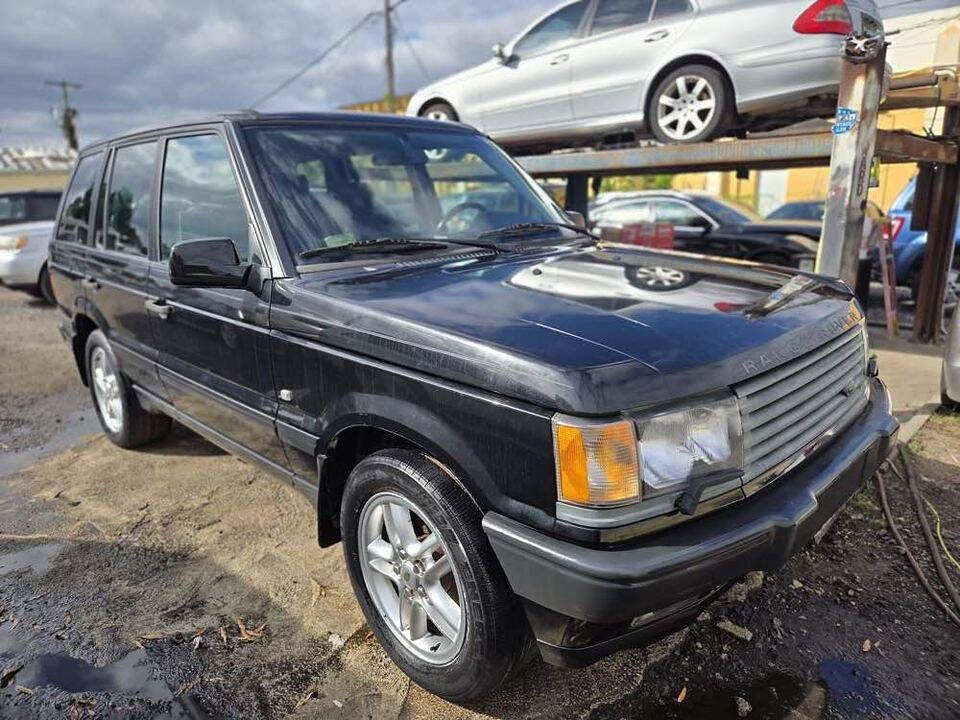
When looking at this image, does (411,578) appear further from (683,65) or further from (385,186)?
(683,65)

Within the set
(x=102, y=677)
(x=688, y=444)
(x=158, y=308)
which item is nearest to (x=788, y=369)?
(x=688, y=444)

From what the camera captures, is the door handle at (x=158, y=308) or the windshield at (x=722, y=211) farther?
the windshield at (x=722, y=211)

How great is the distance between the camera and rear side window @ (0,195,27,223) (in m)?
11.4

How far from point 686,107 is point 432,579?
531 cm

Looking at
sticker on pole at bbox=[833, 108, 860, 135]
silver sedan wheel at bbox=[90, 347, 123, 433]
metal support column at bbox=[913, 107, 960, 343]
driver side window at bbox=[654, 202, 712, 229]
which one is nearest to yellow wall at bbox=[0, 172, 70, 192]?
driver side window at bbox=[654, 202, 712, 229]

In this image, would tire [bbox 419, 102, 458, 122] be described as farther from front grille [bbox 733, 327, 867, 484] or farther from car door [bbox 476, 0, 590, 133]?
front grille [bbox 733, 327, 867, 484]

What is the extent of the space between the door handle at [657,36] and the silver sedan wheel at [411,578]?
549 centimetres

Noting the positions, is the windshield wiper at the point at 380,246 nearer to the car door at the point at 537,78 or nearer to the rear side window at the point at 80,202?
the rear side window at the point at 80,202

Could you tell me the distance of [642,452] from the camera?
175 centimetres

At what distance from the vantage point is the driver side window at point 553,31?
702cm

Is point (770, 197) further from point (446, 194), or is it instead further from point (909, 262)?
point (446, 194)

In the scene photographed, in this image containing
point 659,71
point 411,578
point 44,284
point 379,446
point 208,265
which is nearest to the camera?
point 411,578

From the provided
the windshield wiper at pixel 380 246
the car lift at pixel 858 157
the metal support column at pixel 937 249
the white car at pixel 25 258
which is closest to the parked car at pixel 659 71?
the car lift at pixel 858 157

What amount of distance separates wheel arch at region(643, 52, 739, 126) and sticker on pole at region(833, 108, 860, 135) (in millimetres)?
1343
